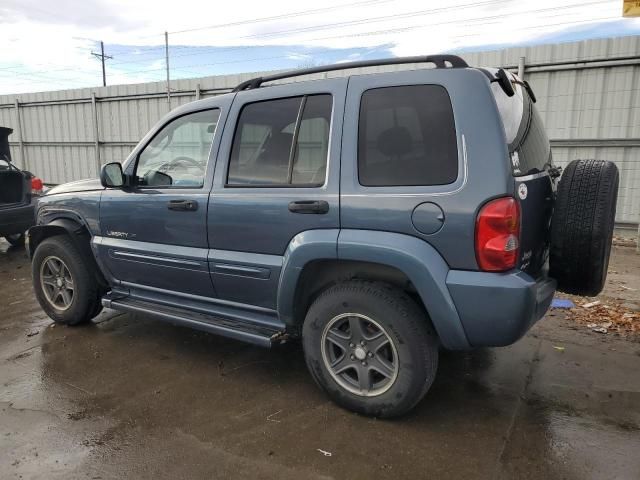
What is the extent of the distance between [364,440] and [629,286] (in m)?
4.33

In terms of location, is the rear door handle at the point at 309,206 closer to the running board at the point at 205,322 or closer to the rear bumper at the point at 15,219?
the running board at the point at 205,322

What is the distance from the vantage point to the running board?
313cm

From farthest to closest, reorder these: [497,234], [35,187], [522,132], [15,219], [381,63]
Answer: [35,187] < [15,219] < [381,63] < [522,132] < [497,234]

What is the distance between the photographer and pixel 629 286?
5.50 m

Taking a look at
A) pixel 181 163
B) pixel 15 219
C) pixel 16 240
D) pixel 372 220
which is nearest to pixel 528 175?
pixel 372 220

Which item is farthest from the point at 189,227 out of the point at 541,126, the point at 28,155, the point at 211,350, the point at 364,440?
the point at 28,155

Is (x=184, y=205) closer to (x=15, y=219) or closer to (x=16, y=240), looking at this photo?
(x=15, y=219)

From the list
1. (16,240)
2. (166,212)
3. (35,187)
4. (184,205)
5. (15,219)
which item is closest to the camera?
(184,205)

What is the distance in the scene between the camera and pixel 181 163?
3.63m

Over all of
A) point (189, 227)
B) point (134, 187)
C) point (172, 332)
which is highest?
point (134, 187)

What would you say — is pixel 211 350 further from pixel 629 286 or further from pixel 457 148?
pixel 629 286

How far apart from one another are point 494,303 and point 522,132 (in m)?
1.03

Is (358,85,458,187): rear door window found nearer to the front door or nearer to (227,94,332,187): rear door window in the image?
(227,94,332,187): rear door window

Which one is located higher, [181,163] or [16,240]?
[181,163]
